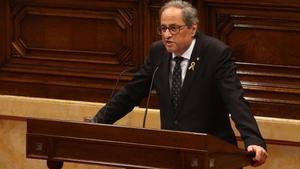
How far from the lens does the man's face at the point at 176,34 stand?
4141mm

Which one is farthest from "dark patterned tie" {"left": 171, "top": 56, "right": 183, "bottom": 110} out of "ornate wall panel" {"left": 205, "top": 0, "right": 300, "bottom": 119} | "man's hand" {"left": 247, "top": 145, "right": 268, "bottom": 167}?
"ornate wall panel" {"left": 205, "top": 0, "right": 300, "bottom": 119}

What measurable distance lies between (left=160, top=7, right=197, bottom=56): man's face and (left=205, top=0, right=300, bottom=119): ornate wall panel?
4.30 ft

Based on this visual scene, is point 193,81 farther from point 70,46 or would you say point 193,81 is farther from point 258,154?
point 70,46

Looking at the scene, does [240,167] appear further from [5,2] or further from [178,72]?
[5,2]

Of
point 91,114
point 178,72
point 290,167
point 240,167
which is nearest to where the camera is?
point 240,167

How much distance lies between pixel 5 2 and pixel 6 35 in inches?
9.7

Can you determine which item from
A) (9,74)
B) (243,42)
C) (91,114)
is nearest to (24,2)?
(9,74)

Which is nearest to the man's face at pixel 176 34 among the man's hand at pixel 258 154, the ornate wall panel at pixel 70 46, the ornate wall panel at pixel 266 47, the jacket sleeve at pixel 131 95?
the jacket sleeve at pixel 131 95

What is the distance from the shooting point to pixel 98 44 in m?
5.99

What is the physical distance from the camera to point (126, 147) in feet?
12.2

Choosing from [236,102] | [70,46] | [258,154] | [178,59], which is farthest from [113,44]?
[258,154]

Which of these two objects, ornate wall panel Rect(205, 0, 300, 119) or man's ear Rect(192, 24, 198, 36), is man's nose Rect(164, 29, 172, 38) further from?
ornate wall panel Rect(205, 0, 300, 119)

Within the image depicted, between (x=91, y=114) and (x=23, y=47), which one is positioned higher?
(x=23, y=47)

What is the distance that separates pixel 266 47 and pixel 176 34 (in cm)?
147
